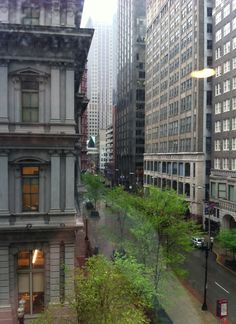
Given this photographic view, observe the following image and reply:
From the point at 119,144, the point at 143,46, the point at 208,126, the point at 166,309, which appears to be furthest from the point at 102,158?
the point at 166,309

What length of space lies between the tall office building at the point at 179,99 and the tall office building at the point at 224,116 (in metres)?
3.56

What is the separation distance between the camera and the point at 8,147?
1828 centimetres

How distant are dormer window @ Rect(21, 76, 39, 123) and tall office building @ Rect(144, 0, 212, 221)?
40.2 metres

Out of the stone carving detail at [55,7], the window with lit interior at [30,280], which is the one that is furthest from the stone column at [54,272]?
the stone carving detail at [55,7]

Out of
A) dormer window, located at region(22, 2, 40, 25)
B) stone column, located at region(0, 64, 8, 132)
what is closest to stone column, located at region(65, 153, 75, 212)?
stone column, located at region(0, 64, 8, 132)

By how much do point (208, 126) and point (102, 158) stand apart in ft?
413

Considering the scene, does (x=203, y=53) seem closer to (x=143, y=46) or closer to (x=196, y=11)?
(x=196, y=11)

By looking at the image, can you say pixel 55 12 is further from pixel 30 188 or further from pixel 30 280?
pixel 30 280

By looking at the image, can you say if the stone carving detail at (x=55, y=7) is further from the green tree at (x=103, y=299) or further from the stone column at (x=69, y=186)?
the green tree at (x=103, y=299)

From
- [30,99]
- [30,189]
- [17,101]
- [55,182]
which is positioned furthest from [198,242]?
[17,101]

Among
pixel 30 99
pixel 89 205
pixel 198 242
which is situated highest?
pixel 30 99

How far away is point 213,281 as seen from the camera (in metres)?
31.5

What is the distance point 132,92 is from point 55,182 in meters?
91.0

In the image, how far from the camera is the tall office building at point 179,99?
188 feet
